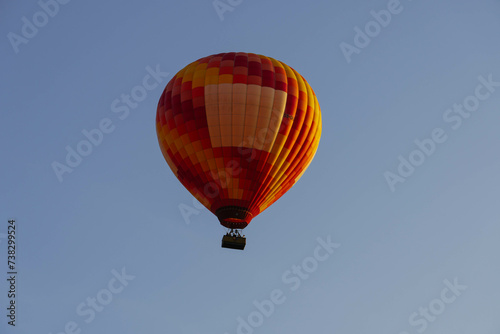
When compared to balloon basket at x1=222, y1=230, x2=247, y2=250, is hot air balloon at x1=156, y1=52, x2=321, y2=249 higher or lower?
higher

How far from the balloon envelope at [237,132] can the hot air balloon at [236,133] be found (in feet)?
0.12

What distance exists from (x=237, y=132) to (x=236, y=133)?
0.17 feet

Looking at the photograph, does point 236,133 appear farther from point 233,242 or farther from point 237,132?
point 233,242

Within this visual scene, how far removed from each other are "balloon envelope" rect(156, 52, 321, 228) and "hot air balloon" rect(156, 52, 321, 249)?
36 mm

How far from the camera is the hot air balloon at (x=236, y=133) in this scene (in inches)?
1179

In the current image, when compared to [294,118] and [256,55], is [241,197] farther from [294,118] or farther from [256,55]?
[256,55]

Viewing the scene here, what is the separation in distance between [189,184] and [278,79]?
5.12m

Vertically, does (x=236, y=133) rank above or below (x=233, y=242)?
above

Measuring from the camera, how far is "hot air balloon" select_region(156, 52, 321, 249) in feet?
98.2

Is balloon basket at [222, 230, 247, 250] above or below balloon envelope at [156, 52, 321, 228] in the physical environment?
below

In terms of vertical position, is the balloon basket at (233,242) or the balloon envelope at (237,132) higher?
the balloon envelope at (237,132)

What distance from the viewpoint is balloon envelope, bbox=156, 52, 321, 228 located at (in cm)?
2995

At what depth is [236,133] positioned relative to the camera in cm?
2991

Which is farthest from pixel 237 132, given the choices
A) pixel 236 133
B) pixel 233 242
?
pixel 233 242
